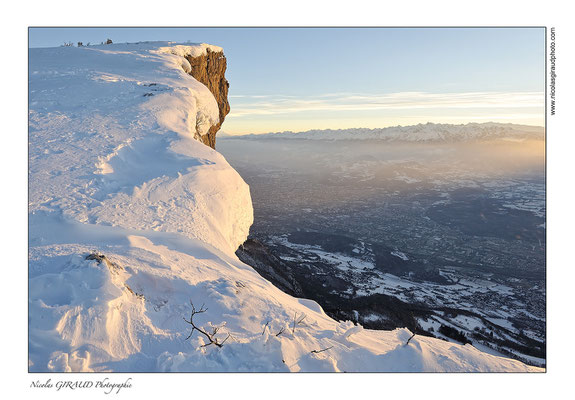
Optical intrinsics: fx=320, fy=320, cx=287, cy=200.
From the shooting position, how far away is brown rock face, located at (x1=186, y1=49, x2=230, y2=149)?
95.0 feet

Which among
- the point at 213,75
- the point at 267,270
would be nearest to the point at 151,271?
the point at 267,270

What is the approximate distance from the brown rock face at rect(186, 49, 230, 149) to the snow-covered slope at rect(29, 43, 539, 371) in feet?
47.5

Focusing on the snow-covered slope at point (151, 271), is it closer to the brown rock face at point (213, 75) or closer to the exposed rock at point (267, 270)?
the brown rock face at point (213, 75)

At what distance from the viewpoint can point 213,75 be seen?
109 feet

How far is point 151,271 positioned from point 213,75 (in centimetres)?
3171

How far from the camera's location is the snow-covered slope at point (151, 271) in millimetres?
4043

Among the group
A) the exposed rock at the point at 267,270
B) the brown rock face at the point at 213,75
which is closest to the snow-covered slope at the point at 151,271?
the brown rock face at the point at 213,75

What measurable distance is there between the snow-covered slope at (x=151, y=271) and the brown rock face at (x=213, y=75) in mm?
14489

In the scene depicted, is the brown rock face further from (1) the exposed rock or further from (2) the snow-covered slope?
(2) the snow-covered slope

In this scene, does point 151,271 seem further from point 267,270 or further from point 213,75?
point 213,75

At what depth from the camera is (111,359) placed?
153 inches

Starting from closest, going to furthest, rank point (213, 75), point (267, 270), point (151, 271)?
point (151, 271)
point (213, 75)
point (267, 270)

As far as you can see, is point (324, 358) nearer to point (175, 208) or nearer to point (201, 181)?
point (175, 208)
